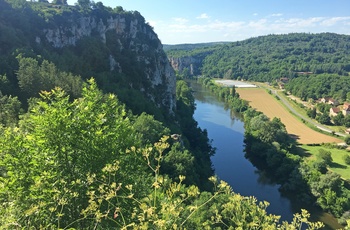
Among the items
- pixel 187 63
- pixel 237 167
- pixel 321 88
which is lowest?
pixel 237 167

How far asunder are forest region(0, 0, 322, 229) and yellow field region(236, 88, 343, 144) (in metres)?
20.4

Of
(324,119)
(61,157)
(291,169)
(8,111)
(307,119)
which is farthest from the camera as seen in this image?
(307,119)

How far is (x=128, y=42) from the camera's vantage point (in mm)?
61969

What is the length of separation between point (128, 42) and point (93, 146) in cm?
5552

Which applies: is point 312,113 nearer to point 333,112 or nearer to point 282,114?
point 333,112

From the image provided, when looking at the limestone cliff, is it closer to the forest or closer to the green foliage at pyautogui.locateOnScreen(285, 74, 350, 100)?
the green foliage at pyautogui.locateOnScreen(285, 74, 350, 100)

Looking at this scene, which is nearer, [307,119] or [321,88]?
[307,119]

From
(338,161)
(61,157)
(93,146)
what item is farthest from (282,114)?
(61,157)

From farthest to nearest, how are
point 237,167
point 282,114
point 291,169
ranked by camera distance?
1. point 282,114
2. point 237,167
3. point 291,169

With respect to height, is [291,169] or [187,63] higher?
[187,63]

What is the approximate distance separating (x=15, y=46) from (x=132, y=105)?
1630 cm

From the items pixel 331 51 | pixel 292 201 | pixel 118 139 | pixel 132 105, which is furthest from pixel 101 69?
pixel 331 51

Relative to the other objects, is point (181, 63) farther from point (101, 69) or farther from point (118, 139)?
point (118, 139)

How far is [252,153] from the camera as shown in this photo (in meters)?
47.1
